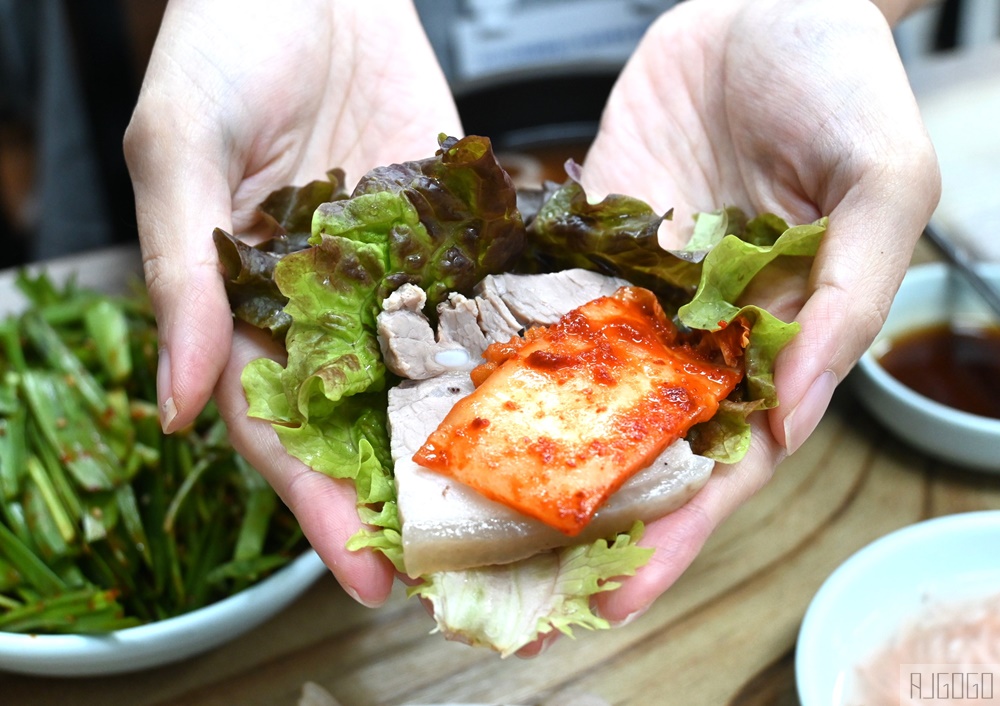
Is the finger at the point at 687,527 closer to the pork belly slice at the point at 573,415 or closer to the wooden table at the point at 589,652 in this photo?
the pork belly slice at the point at 573,415

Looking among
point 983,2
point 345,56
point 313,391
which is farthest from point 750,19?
point 983,2

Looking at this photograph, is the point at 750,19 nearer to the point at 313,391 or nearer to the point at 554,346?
the point at 554,346

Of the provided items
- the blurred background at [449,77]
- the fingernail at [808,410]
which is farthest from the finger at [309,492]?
the blurred background at [449,77]

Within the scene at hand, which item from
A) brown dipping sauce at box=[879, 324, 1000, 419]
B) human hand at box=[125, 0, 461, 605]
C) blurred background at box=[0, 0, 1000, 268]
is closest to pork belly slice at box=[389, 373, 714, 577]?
human hand at box=[125, 0, 461, 605]

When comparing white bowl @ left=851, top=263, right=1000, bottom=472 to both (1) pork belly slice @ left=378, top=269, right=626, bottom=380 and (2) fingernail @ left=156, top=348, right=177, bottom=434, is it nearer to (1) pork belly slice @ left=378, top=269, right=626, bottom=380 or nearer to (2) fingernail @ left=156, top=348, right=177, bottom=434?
(1) pork belly slice @ left=378, top=269, right=626, bottom=380

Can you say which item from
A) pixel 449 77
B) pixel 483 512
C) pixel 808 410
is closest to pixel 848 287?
pixel 808 410

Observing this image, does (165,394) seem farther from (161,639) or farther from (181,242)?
(161,639)
